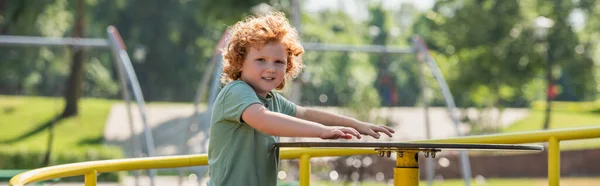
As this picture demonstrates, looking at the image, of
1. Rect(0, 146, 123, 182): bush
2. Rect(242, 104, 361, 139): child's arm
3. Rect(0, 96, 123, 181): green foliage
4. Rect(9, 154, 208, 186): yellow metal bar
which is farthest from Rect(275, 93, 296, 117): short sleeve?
Rect(0, 96, 123, 181): green foliage

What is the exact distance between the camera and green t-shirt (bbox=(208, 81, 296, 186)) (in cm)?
337

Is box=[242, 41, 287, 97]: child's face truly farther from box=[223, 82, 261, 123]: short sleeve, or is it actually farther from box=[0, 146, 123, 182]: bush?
box=[0, 146, 123, 182]: bush

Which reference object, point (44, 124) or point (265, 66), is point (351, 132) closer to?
point (265, 66)

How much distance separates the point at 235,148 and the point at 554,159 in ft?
4.02

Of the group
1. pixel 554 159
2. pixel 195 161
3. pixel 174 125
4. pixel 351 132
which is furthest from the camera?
pixel 174 125

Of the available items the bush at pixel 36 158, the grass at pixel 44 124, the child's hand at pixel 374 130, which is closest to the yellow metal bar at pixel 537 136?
the child's hand at pixel 374 130

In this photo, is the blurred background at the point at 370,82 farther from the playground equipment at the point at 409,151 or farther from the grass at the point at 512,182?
the playground equipment at the point at 409,151

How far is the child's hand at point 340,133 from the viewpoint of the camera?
301 cm

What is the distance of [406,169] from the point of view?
3.37 m

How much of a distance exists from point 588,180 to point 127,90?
13.4 meters

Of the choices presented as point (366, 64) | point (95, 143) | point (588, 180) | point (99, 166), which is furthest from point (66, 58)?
point (99, 166)

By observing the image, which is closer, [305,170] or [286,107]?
[286,107]

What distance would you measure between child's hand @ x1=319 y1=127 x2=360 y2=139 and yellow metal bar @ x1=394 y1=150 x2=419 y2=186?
1.19ft

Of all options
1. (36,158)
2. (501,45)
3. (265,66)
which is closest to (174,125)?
(501,45)
